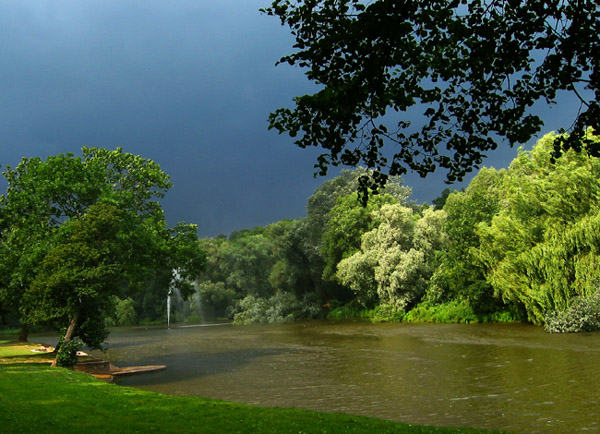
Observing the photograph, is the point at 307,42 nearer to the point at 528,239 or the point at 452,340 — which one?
the point at 452,340

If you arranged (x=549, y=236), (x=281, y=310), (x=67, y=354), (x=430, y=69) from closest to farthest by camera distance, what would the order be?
(x=430, y=69) < (x=67, y=354) < (x=549, y=236) < (x=281, y=310)

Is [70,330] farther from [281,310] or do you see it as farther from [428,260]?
[281,310]

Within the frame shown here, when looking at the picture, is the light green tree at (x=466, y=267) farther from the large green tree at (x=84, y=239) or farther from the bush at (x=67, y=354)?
→ the bush at (x=67, y=354)

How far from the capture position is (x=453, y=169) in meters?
8.93

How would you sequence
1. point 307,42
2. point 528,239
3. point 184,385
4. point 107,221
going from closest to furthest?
point 307,42, point 184,385, point 107,221, point 528,239

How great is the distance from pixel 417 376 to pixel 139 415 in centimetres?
1219

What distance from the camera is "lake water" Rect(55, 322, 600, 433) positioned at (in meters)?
13.8

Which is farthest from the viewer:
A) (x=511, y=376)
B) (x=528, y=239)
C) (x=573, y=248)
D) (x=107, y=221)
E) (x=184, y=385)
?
(x=528, y=239)

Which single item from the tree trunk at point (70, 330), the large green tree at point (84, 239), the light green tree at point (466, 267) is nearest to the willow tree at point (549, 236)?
the light green tree at point (466, 267)

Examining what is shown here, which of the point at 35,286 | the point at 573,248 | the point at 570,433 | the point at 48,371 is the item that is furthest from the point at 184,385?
the point at 573,248

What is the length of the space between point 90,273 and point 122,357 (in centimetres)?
1229

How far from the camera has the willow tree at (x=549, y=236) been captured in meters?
31.0

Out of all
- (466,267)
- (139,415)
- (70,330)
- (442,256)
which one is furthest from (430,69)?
(442,256)

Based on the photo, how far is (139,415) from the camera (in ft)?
37.1
